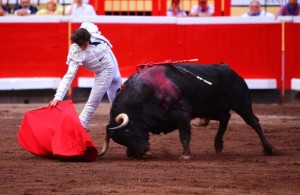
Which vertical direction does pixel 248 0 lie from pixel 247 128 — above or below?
above

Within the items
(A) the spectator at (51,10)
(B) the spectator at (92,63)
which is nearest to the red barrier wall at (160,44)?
(A) the spectator at (51,10)

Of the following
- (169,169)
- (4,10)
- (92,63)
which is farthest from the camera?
(4,10)

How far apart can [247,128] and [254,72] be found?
3175 mm

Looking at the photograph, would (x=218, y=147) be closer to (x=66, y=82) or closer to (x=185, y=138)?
(x=185, y=138)

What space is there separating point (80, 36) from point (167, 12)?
681 centimetres

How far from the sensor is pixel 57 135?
10.5 metres

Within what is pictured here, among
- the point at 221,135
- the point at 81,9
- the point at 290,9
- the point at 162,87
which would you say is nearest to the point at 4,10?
the point at 81,9

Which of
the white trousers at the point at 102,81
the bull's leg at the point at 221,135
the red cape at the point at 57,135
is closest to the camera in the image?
the red cape at the point at 57,135

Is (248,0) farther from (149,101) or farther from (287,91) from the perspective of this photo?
(149,101)

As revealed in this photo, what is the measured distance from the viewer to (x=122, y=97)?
1023 centimetres

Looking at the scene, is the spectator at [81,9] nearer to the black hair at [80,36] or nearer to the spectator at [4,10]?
the spectator at [4,10]

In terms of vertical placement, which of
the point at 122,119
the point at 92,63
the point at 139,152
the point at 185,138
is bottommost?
the point at 139,152

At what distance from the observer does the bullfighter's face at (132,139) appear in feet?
33.3

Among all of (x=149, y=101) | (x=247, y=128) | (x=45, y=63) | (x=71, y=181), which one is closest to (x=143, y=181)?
(x=71, y=181)
